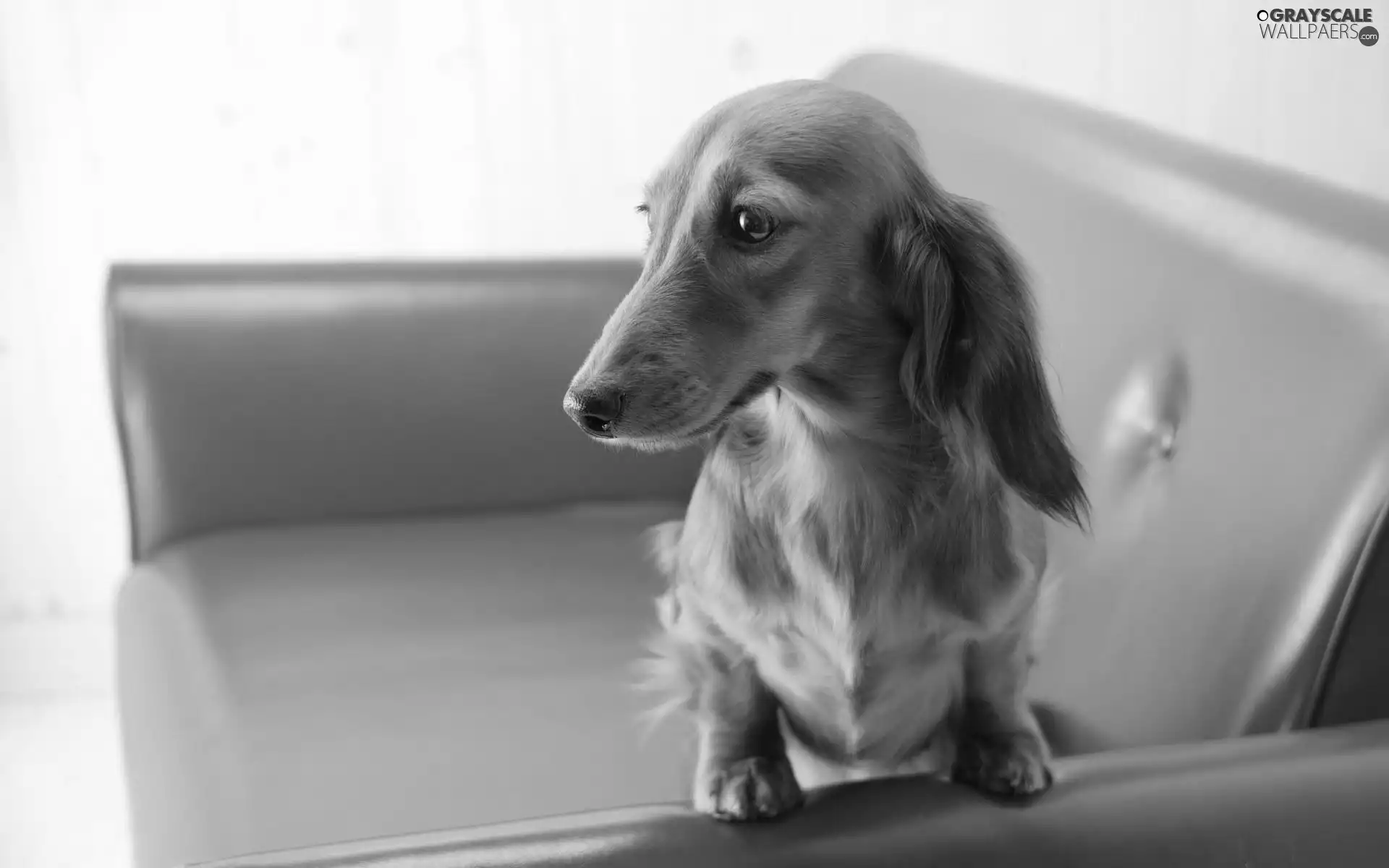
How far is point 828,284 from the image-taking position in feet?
2.24

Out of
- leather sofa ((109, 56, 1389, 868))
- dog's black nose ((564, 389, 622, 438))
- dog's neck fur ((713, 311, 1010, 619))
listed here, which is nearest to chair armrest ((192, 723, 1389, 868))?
leather sofa ((109, 56, 1389, 868))

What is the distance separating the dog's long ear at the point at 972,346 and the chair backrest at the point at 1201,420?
219 mm

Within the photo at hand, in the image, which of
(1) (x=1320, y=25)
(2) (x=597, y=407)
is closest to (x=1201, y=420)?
(2) (x=597, y=407)

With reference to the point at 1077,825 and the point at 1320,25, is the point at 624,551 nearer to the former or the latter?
the point at 1077,825

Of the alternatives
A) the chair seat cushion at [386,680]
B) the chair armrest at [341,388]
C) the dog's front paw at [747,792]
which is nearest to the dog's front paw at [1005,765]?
the dog's front paw at [747,792]

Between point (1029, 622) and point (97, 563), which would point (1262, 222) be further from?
point (97, 563)

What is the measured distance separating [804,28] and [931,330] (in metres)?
1.43

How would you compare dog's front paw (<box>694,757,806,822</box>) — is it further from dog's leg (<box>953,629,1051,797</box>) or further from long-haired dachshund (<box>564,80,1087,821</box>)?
dog's leg (<box>953,629,1051,797</box>)

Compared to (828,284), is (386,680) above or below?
below

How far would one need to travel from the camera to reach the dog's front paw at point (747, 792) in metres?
0.74

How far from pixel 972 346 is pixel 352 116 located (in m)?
1.57

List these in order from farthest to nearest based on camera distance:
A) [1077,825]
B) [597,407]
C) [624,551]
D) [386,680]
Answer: [624,551]
[386,680]
[1077,825]
[597,407]

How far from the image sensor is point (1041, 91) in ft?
4.39

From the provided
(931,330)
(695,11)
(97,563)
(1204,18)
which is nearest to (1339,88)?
(1204,18)
